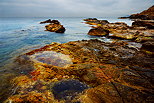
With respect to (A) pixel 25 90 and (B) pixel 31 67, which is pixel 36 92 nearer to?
(A) pixel 25 90

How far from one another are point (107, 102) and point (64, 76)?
348cm

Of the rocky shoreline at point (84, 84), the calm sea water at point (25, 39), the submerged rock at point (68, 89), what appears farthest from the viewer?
the calm sea water at point (25, 39)

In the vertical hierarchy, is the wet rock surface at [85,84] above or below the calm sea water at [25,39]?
above

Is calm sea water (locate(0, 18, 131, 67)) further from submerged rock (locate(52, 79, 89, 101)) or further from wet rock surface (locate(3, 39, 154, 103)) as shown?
submerged rock (locate(52, 79, 89, 101))

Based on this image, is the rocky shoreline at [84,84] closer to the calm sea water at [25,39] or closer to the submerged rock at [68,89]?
the submerged rock at [68,89]

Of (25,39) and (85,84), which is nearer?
(85,84)

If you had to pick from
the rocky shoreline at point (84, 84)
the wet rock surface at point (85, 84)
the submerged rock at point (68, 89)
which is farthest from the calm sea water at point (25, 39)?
the submerged rock at point (68, 89)

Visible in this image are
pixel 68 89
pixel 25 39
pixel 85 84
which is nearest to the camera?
pixel 68 89

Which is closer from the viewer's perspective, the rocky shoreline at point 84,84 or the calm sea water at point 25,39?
the rocky shoreline at point 84,84

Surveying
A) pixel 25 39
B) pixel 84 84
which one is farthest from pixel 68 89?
pixel 25 39

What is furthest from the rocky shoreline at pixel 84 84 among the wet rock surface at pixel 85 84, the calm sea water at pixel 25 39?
the calm sea water at pixel 25 39

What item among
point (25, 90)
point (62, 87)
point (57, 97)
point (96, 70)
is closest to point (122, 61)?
point (96, 70)

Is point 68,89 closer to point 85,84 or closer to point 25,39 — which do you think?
point 85,84

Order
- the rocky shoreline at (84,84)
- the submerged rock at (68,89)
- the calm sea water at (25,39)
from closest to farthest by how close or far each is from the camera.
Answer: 1. the rocky shoreline at (84,84)
2. the submerged rock at (68,89)
3. the calm sea water at (25,39)
